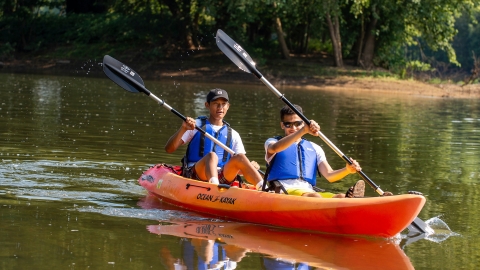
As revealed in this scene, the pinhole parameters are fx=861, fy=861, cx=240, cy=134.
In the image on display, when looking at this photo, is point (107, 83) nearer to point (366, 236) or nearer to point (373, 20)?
point (373, 20)

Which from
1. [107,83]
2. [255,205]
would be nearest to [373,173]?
[255,205]

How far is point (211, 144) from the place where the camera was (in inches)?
329

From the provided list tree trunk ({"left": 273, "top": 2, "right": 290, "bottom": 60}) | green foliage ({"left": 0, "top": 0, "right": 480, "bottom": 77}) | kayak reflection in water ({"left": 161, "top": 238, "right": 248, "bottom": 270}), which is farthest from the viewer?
tree trunk ({"left": 273, "top": 2, "right": 290, "bottom": 60})

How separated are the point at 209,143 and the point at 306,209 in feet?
5.68

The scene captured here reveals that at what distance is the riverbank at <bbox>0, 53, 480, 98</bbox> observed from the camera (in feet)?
90.3

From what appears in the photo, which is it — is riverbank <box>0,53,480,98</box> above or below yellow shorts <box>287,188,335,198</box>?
above

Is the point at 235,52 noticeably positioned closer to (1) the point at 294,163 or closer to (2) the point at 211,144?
(2) the point at 211,144

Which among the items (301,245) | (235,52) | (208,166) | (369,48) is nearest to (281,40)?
(369,48)

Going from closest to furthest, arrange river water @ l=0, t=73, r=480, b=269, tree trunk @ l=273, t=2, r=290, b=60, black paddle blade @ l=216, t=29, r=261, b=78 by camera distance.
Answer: river water @ l=0, t=73, r=480, b=269
black paddle blade @ l=216, t=29, r=261, b=78
tree trunk @ l=273, t=2, r=290, b=60

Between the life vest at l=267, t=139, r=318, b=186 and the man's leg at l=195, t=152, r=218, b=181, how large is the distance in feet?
2.02

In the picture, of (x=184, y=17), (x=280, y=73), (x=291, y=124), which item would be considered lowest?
(x=291, y=124)

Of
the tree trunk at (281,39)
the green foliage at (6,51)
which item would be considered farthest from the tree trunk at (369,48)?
the green foliage at (6,51)

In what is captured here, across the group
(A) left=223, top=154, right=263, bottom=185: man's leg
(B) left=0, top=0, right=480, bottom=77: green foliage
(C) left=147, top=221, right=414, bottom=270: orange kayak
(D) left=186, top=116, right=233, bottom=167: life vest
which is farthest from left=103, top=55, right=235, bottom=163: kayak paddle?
(B) left=0, top=0, right=480, bottom=77: green foliage

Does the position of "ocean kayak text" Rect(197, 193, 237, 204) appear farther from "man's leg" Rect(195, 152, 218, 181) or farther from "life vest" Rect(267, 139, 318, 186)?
"life vest" Rect(267, 139, 318, 186)
